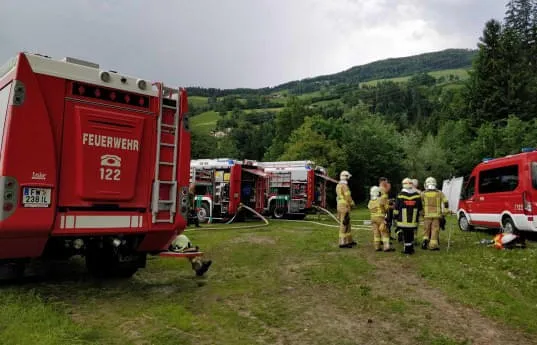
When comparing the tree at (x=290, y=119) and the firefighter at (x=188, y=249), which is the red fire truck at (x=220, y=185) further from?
the tree at (x=290, y=119)

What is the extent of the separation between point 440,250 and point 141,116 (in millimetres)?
7804

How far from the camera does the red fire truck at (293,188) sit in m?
22.4

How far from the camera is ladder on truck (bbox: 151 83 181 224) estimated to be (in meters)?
6.46

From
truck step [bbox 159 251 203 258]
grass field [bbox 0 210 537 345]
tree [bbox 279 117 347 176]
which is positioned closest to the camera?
grass field [bbox 0 210 537 345]

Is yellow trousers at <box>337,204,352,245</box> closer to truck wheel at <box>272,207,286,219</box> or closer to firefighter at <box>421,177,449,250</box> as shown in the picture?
firefighter at <box>421,177,449,250</box>

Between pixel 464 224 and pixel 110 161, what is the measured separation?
515 inches

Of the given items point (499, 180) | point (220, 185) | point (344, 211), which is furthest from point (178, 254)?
point (220, 185)

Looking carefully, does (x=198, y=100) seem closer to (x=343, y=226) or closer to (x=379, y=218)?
(x=343, y=226)

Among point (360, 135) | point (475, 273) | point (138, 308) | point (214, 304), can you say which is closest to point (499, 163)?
point (475, 273)

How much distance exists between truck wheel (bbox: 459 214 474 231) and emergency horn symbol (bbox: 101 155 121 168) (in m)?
12.7

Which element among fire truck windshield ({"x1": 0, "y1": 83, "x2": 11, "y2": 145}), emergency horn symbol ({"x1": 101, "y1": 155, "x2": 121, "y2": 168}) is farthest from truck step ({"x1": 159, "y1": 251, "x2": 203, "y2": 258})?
fire truck windshield ({"x1": 0, "y1": 83, "x2": 11, "y2": 145})

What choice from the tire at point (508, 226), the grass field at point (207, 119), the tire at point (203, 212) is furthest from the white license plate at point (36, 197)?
the grass field at point (207, 119)

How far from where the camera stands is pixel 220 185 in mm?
20516

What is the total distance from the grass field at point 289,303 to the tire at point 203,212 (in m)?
11.5
